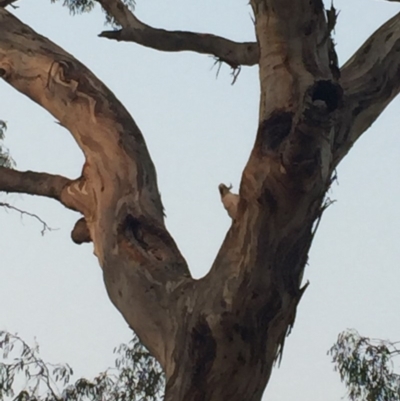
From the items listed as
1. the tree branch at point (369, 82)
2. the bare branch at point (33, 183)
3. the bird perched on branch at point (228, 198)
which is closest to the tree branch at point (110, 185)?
the bare branch at point (33, 183)

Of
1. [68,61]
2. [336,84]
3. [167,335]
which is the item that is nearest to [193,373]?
[167,335]

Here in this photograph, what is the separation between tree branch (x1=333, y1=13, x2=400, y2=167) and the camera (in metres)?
2.74

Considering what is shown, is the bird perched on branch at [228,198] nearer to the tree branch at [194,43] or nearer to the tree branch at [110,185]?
the tree branch at [110,185]

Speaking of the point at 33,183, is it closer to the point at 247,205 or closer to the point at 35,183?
the point at 35,183

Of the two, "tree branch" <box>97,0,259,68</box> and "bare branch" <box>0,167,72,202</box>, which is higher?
"tree branch" <box>97,0,259,68</box>

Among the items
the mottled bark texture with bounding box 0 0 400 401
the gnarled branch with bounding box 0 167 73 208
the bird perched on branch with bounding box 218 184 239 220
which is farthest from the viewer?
the gnarled branch with bounding box 0 167 73 208

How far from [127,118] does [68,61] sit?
0.37m

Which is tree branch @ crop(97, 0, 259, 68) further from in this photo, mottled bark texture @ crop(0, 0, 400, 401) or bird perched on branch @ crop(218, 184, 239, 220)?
bird perched on branch @ crop(218, 184, 239, 220)

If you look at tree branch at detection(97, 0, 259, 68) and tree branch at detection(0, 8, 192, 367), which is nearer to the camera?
tree branch at detection(0, 8, 192, 367)

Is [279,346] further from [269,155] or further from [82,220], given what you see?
[82,220]

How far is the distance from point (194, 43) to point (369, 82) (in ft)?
4.02

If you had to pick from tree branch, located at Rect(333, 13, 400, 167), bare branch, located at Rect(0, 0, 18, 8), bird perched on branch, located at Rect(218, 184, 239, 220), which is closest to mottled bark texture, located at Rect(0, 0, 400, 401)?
tree branch, located at Rect(333, 13, 400, 167)

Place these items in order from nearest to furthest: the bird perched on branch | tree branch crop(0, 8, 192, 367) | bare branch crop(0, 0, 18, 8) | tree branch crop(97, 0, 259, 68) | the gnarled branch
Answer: tree branch crop(0, 8, 192, 367), the bird perched on branch, the gnarled branch, tree branch crop(97, 0, 259, 68), bare branch crop(0, 0, 18, 8)

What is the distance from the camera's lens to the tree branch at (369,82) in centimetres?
274
